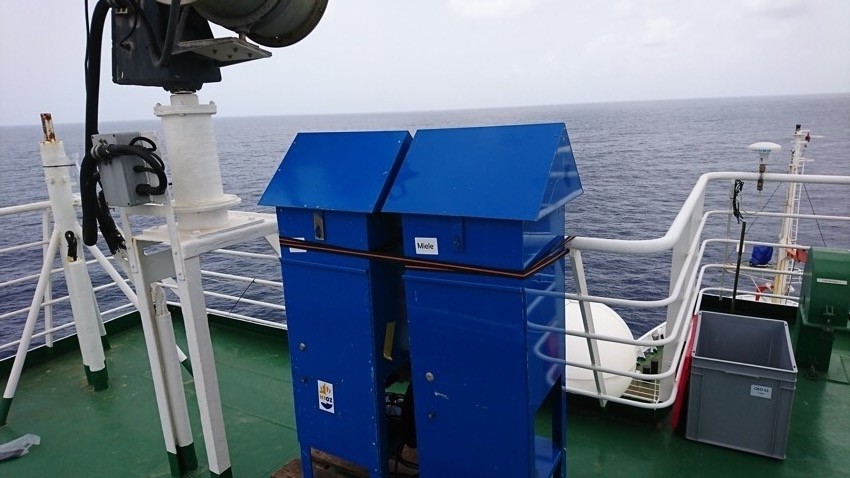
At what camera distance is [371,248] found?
91.4 inches

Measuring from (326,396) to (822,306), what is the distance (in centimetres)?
335

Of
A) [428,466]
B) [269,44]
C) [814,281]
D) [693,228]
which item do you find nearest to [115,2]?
[269,44]

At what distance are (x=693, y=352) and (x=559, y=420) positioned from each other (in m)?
1.11

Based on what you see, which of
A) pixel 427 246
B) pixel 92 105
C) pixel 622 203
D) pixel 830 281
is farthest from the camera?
pixel 622 203

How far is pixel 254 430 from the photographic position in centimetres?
372

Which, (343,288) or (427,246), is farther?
(343,288)

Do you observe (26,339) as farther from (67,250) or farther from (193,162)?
(193,162)

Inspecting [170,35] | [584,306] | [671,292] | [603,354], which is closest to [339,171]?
[170,35]

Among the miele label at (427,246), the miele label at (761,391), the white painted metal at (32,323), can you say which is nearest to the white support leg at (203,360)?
the miele label at (427,246)

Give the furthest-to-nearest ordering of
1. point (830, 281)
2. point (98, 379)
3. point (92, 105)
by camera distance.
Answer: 1. point (98, 379)
2. point (830, 281)
3. point (92, 105)

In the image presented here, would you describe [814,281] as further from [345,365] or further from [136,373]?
[136,373]

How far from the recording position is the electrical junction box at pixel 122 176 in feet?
8.45

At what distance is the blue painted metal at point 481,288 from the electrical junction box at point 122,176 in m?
1.27

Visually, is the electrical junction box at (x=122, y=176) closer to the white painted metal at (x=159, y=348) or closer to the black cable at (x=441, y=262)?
the white painted metal at (x=159, y=348)
